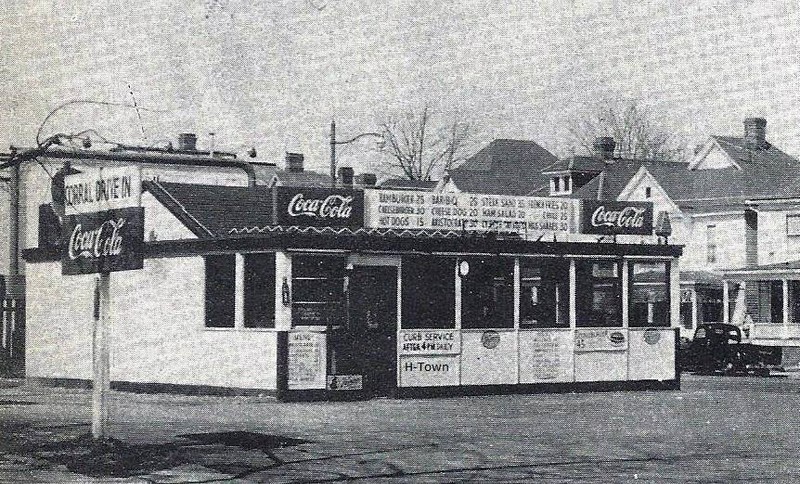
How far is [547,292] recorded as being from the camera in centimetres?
2569

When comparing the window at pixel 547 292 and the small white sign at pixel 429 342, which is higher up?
the window at pixel 547 292

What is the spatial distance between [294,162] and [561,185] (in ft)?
59.1

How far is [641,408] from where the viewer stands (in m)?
21.4

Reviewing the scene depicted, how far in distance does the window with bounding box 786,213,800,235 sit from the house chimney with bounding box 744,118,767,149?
36.6 ft

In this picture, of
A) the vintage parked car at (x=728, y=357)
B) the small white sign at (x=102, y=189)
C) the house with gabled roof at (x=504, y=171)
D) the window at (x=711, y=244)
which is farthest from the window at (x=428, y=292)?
the house with gabled roof at (x=504, y=171)

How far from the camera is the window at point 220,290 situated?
23.8 metres

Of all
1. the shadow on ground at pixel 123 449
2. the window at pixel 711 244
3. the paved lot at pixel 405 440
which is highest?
the window at pixel 711 244

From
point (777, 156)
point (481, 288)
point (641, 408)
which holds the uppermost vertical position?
point (777, 156)

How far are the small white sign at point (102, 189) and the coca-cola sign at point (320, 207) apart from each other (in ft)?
25.0

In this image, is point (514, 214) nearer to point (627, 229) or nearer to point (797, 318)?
point (627, 229)

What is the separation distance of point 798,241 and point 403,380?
32.9m

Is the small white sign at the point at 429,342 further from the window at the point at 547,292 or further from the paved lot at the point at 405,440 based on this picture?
the window at the point at 547,292

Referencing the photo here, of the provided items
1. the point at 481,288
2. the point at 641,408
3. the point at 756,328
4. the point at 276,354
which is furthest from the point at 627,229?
the point at 756,328

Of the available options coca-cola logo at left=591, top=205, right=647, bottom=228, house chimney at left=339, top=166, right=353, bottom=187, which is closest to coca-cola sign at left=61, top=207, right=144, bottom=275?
coca-cola logo at left=591, top=205, right=647, bottom=228
